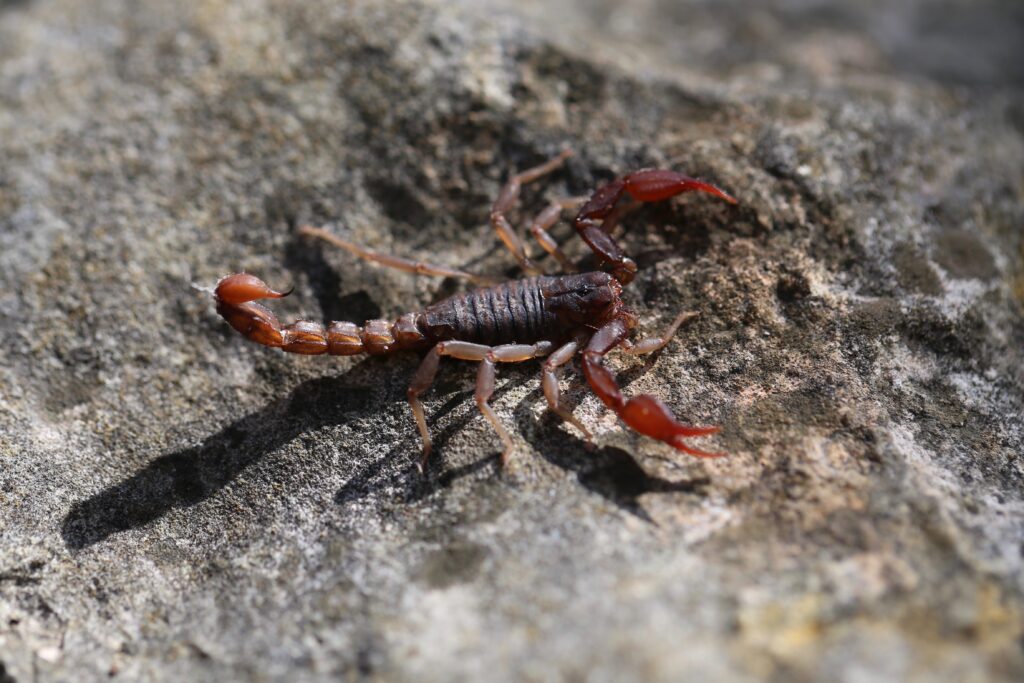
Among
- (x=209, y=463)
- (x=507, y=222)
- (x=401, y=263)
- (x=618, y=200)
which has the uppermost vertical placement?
(x=618, y=200)

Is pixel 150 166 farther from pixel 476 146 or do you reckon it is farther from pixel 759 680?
pixel 759 680

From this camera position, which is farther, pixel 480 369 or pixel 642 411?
pixel 480 369

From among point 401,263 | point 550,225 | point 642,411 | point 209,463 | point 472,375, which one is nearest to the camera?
point 642,411

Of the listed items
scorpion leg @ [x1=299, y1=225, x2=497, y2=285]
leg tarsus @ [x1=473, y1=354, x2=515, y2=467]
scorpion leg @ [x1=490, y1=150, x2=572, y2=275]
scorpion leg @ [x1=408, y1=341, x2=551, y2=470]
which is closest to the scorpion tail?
scorpion leg @ [x1=299, y1=225, x2=497, y2=285]

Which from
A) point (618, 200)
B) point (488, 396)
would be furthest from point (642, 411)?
point (618, 200)

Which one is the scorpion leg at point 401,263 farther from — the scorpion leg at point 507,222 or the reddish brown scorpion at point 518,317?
the scorpion leg at point 507,222

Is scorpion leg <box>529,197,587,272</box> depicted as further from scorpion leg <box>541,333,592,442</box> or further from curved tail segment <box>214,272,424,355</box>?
curved tail segment <box>214,272,424,355</box>

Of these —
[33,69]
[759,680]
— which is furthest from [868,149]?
[33,69]

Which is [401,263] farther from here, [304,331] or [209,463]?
[209,463]

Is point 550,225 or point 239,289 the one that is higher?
point 550,225
